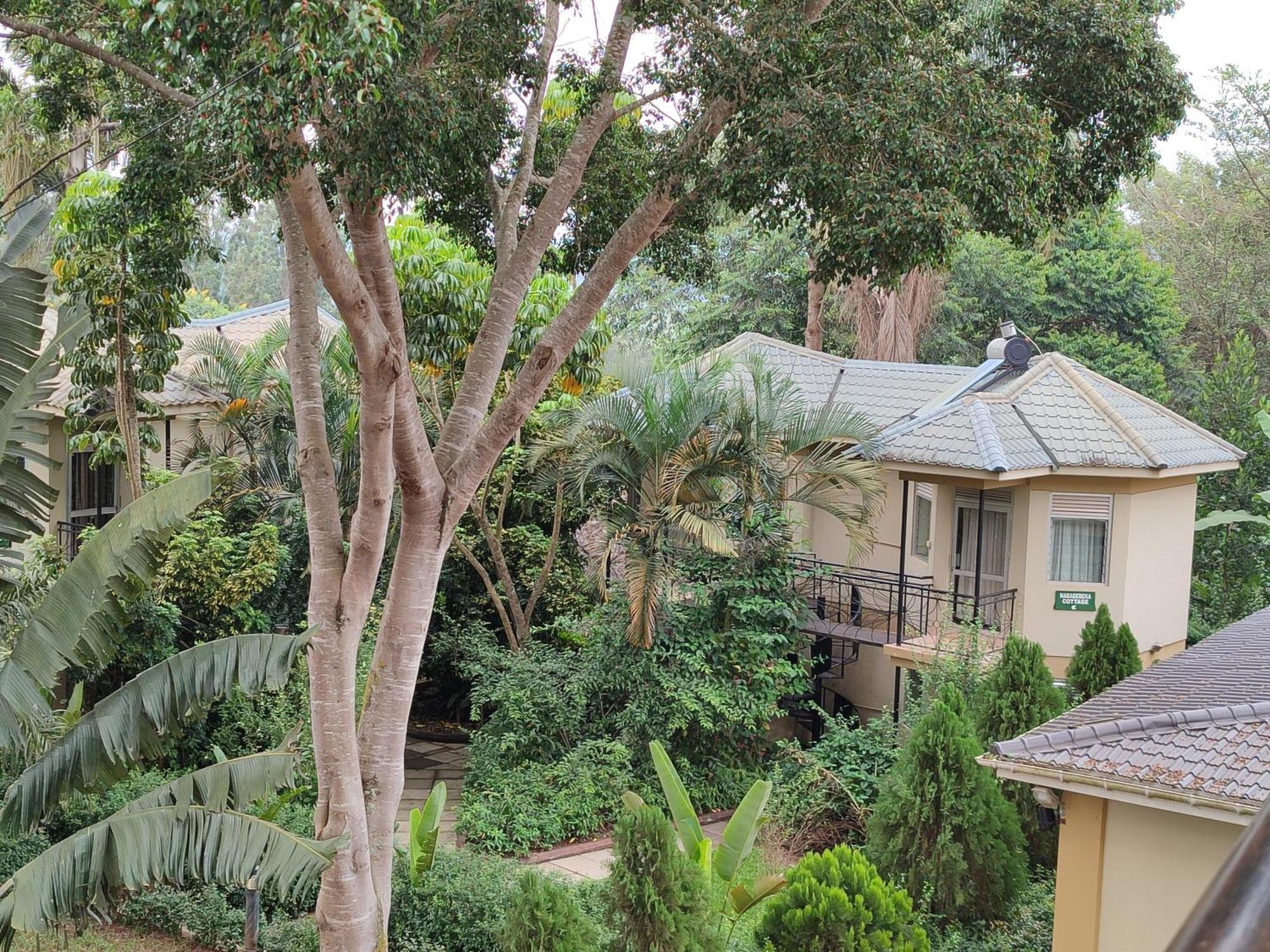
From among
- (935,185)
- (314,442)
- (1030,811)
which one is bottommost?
(1030,811)

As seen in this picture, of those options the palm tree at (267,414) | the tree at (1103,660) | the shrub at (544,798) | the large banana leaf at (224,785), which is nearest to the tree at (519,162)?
the large banana leaf at (224,785)

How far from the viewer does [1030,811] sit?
12977 millimetres

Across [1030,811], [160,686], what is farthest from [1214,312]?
[160,686]

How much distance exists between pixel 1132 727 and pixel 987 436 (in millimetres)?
8462

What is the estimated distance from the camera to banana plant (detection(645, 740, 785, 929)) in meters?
10.2

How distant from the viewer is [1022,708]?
13172 mm

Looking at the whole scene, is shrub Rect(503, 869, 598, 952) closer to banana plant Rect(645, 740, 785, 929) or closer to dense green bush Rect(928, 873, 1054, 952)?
banana plant Rect(645, 740, 785, 929)

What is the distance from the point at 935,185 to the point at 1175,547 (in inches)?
462

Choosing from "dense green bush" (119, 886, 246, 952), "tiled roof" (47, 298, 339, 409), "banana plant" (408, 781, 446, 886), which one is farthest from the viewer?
"tiled roof" (47, 298, 339, 409)

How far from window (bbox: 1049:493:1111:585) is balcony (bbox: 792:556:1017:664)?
1.00 m

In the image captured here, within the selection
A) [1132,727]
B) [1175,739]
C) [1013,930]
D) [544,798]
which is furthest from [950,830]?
[544,798]

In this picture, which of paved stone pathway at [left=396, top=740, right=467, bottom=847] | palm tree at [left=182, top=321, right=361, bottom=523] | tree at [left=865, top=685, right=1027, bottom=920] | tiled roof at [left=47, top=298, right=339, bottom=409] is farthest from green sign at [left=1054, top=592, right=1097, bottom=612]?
tiled roof at [left=47, top=298, right=339, bottom=409]

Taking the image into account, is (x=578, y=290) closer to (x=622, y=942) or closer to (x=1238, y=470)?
(x=622, y=942)

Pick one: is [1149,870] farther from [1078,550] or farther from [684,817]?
[1078,550]
